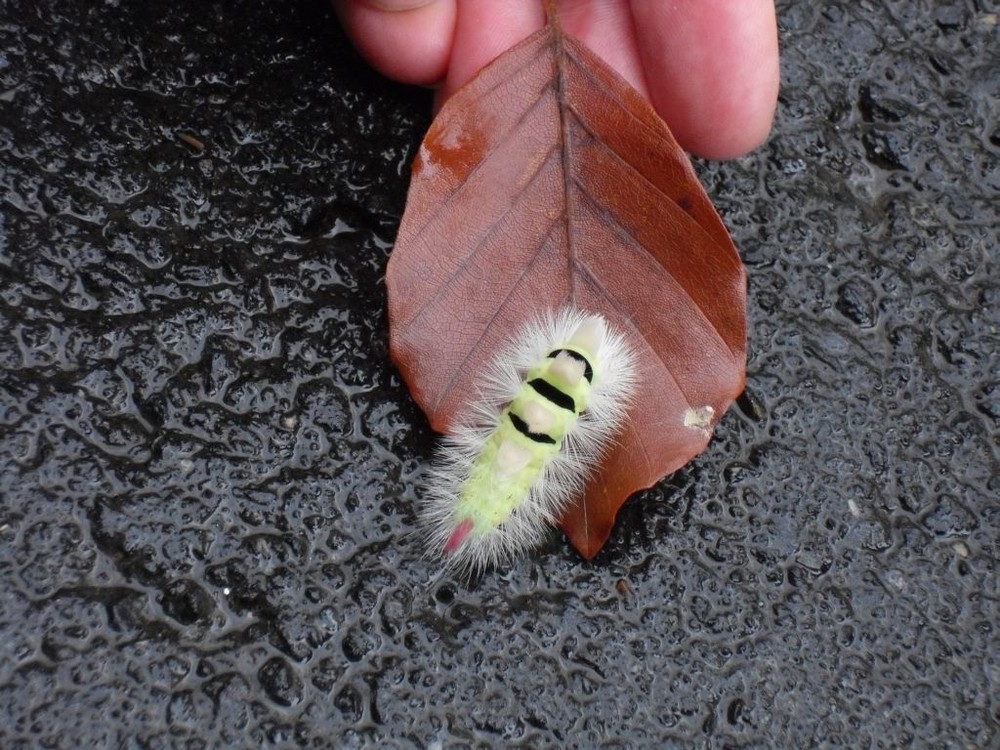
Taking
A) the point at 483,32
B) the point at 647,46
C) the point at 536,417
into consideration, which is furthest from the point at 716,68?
the point at 536,417

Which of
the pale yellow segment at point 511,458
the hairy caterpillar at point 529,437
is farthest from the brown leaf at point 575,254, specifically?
the pale yellow segment at point 511,458

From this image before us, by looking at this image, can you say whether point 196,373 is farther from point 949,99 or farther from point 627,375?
point 949,99

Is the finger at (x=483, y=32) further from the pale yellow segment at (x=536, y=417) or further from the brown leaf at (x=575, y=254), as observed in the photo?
the pale yellow segment at (x=536, y=417)

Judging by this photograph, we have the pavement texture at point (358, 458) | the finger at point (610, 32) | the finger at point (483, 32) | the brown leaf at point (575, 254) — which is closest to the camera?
the pavement texture at point (358, 458)

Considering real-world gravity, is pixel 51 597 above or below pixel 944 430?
below

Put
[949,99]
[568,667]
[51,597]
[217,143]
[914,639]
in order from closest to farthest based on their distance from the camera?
[51,597]
[568,667]
[914,639]
[217,143]
[949,99]

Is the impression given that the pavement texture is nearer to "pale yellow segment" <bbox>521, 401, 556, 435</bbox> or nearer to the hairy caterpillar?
the hairy caterpillar

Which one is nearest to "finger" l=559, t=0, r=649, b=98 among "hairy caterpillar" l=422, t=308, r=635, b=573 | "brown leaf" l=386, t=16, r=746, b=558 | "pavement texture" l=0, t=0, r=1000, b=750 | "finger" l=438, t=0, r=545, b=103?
"finger" l=438, t=0, r=545, b=103

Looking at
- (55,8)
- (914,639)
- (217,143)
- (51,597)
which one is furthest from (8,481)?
(914,639)
